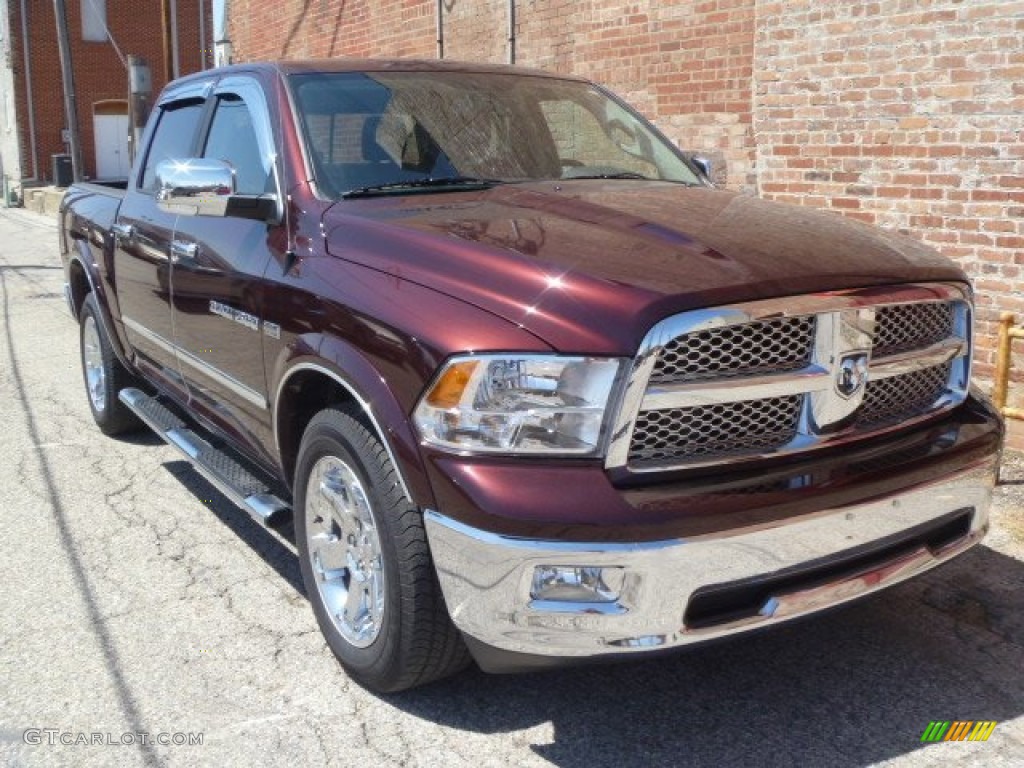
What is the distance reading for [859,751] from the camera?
3.04 meters

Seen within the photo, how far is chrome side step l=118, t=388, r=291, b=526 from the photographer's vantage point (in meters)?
3.81

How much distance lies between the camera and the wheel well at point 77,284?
21.1ft

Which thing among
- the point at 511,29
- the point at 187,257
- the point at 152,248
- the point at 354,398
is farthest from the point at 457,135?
the point at 511,29

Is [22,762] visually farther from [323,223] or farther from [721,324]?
[721,324]

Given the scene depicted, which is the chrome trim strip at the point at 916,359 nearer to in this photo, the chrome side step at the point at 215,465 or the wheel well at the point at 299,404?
the wheel well at the point at 299,404

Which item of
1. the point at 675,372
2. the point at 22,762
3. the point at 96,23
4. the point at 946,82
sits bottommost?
the point at 22,762

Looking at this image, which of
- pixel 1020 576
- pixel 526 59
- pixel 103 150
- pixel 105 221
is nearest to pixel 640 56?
pixel 526 59

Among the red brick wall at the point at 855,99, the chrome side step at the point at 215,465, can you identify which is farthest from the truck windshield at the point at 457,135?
the red brick wall at the point at 855,99

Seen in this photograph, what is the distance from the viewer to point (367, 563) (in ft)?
10.7

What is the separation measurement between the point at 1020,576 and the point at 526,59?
Answer: 22.7 feet

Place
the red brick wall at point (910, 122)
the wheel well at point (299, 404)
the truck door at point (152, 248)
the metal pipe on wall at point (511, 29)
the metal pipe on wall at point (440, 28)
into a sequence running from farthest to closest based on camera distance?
the metal pipe on wall at point (440, 28)
the metal pipe on wall at point (511, 29)
the red brick wall at point (910, 122)
the truck door at point (152, 248)
the wheel well at point (299, 404)

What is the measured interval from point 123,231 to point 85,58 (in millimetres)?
32135

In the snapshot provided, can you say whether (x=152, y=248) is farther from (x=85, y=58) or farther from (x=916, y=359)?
(x=85, y=58)

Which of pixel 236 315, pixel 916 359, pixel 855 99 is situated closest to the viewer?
pixel 916 359
